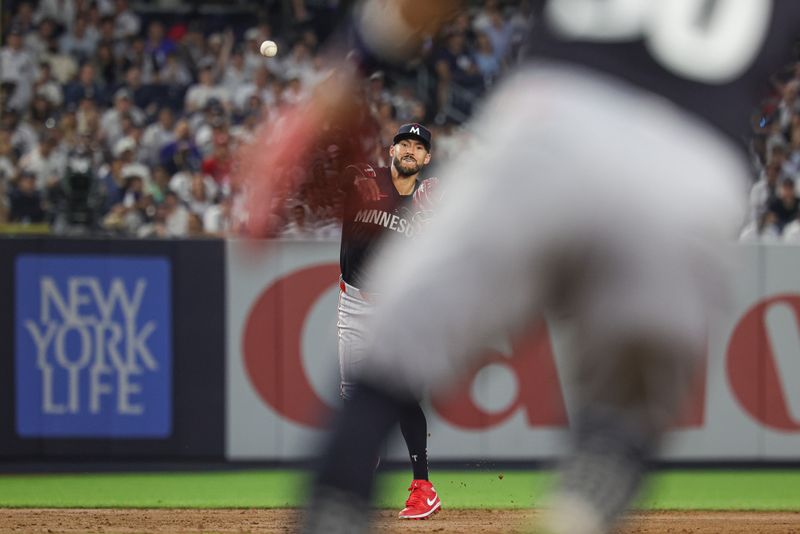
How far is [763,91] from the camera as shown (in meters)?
Answer: 2.44

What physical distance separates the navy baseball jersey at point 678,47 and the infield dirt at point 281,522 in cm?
574

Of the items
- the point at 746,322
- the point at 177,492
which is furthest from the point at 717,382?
the point at 177,492

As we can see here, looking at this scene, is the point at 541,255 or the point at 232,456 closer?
the point at 541,255

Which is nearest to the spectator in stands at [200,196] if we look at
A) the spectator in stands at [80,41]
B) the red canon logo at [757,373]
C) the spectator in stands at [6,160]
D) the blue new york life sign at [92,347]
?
the spectator in stands at [6,160]

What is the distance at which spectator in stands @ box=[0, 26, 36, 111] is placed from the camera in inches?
647

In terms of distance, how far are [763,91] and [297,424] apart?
9744 millimetres

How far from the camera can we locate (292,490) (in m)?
10.6

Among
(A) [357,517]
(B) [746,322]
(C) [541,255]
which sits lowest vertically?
(B) [746,322]

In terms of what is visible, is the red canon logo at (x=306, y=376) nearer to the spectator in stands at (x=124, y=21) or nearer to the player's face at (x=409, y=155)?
the player's face at (x=409, y=155)

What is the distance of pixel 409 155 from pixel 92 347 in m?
4.52

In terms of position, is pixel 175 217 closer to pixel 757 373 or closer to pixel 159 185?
pixel 159 185

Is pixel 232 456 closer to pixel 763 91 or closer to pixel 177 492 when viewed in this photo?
pixel 177 492

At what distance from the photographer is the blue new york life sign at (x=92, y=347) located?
11.8 meters

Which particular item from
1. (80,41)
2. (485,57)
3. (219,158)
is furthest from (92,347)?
(485,57)
